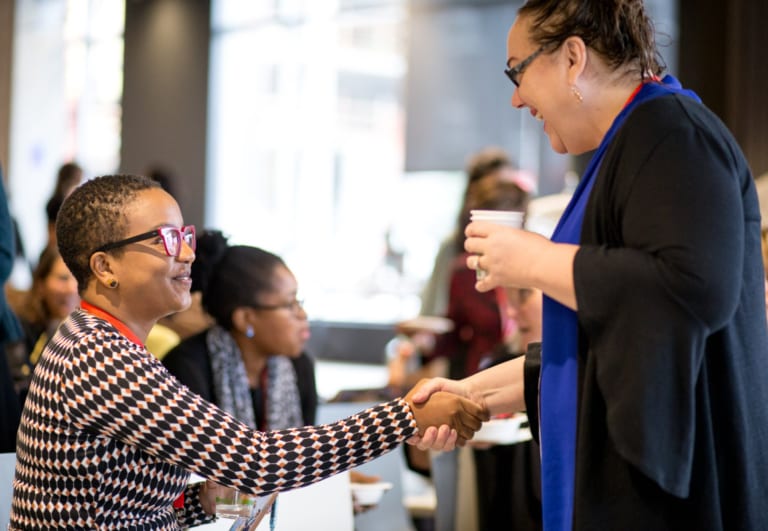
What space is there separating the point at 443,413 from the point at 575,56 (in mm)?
771

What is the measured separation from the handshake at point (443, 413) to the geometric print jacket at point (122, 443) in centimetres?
15

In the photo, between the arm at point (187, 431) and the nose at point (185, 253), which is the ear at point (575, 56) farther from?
the nose at point (185, 253)

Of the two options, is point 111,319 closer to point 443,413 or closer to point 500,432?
point 443,413

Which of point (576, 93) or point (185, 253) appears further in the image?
point (185, 253)

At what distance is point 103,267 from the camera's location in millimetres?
1857

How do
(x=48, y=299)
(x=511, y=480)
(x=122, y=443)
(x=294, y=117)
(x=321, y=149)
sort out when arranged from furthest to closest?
(x=294, y=117), (x=321, y=149), (x=48, y=299), (x=511, y=480), (x=122, y=443)

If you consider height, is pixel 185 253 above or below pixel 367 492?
above

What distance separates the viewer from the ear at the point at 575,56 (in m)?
1.43

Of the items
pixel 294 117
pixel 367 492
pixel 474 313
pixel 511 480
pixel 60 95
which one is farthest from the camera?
pixel 60 95

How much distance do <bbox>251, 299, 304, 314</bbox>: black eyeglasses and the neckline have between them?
1.30 meters

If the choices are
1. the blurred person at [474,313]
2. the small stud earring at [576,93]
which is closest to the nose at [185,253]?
the small stud earring at [576,93]

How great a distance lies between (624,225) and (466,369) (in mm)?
2988

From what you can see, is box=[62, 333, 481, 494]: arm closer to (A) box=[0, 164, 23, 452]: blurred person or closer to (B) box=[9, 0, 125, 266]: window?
(A) box=[0, 164, 23, 452]: blurred person

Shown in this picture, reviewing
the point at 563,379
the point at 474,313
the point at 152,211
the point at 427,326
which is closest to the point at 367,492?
the point at 152,211
